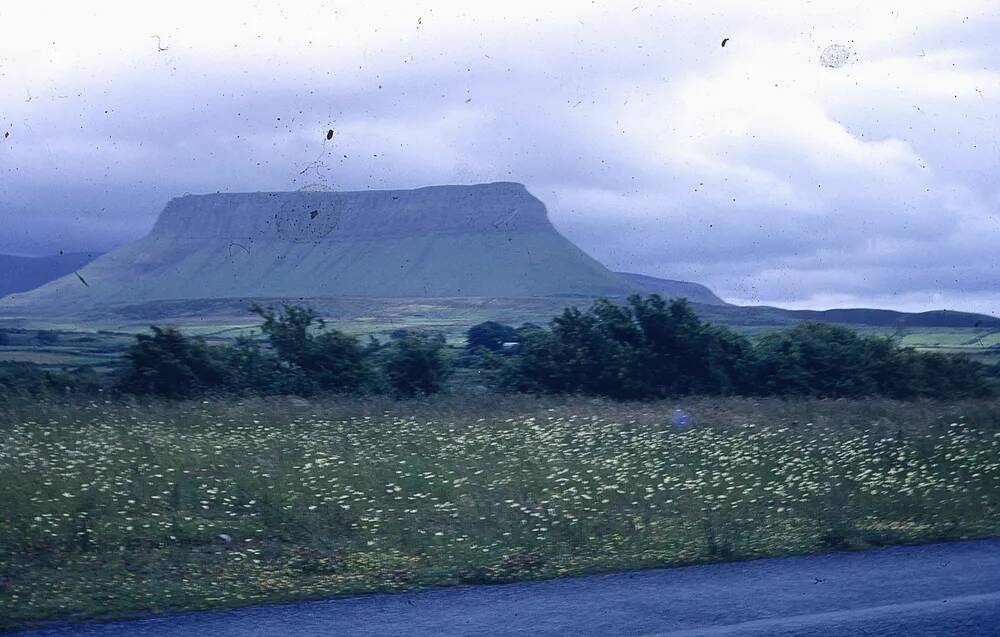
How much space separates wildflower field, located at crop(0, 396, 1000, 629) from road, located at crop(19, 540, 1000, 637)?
0.53 meters

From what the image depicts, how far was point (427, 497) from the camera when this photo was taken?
12.6 metres

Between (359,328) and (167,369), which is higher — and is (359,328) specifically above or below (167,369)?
above

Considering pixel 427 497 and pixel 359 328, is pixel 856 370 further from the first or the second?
pixel 359 328

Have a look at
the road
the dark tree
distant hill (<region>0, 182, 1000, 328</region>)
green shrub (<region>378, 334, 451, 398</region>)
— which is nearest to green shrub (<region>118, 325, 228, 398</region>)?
green shrub (<region>378, 334, 451, 398</region>)

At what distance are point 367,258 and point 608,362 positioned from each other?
127 metres

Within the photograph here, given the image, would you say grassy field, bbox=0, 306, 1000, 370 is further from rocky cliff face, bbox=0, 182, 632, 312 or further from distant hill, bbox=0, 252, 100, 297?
distant hill, bbox=0, 252, 100, 297

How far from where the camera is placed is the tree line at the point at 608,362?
88.9 feet

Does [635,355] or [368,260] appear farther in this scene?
[368,260]

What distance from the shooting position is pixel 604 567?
8992 millimetres

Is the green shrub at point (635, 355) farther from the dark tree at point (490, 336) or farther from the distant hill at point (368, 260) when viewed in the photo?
the distant hill at point (368, 260)

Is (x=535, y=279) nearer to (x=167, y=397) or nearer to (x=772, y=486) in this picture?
(x=167, y=397)

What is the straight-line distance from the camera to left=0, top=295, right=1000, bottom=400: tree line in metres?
27.1

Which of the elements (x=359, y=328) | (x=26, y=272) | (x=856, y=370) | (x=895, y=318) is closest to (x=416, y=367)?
(x=856, y=370)

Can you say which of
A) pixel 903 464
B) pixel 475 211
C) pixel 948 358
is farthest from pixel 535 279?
pixel 903 464
